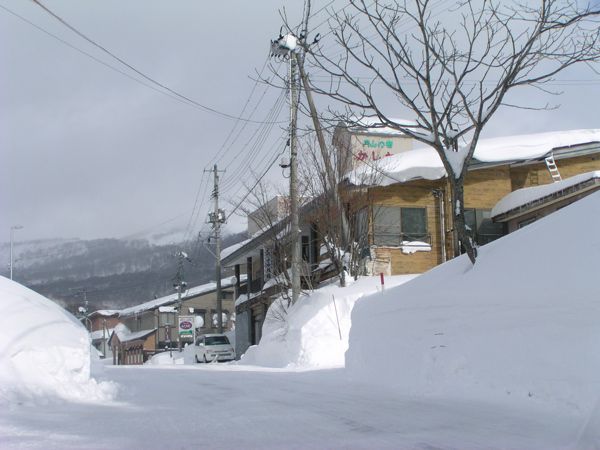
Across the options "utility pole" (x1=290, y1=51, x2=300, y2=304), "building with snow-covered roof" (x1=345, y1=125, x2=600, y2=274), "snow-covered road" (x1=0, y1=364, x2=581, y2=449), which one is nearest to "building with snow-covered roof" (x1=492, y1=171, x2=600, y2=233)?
"building with snow-covered roof" (x1=345, y1=125, x2=600, y2=274)

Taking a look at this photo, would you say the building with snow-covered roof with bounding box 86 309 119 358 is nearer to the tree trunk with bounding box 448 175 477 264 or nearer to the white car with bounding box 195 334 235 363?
the white car with bounding box 195 334 235 363

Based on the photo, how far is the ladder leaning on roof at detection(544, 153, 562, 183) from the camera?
985 inches

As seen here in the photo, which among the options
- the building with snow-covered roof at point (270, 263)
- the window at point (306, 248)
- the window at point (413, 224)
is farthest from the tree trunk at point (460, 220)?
the window at point (306, 248)

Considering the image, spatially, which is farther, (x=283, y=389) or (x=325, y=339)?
(x=325, y=339)

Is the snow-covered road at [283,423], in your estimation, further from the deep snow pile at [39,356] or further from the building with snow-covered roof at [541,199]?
the building with snow-covered roof at [541,199]

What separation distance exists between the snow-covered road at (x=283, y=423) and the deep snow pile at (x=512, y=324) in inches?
17.8

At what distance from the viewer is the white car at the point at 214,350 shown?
32.6 m

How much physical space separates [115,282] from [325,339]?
6210 inches

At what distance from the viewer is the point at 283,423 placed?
24.5 ft

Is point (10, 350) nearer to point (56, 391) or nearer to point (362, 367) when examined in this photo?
point (56, 391)

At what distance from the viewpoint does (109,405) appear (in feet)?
30.7

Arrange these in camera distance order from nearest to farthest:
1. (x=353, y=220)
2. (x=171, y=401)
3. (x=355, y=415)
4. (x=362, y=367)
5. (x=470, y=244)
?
(x=355, y=415)
(x=171, y=401)
(x=470, y=244)
(x=362, y=367)
(x=353, y=220)

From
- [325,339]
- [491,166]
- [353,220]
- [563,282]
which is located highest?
[491,166]

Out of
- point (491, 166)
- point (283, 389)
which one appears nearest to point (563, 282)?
point (283, 389)
